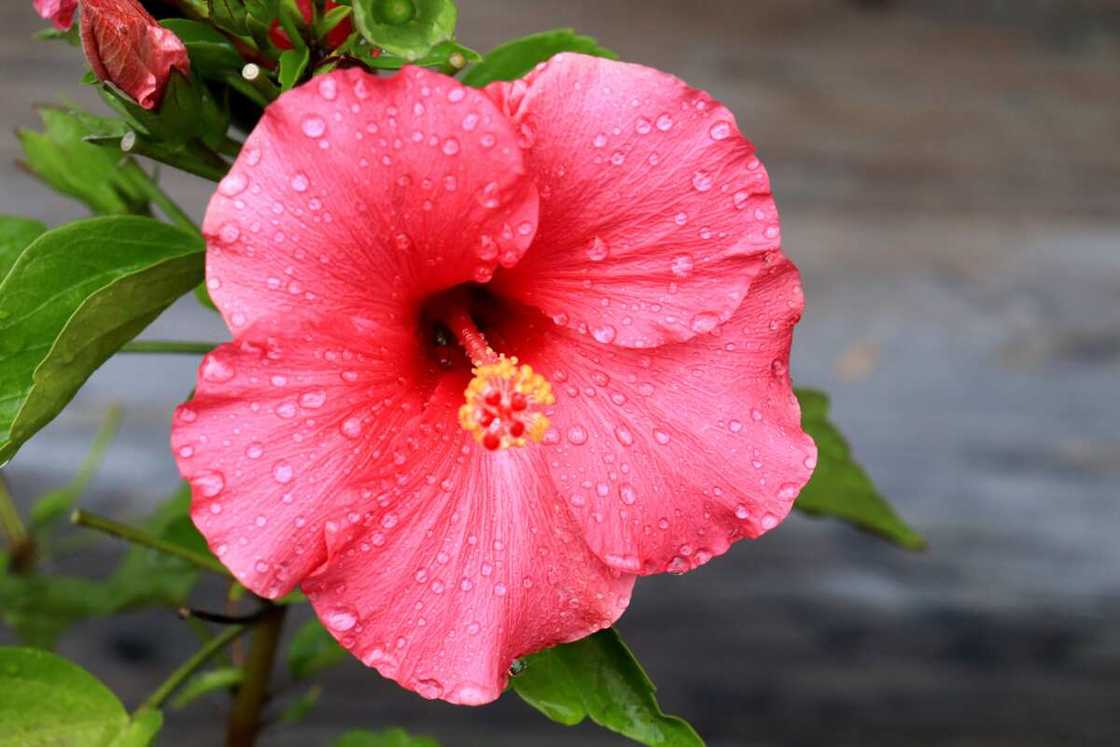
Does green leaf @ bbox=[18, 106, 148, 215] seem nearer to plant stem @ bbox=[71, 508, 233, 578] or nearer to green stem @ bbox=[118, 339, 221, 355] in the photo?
green stem @ bbox=[118, 339, 221, 355]

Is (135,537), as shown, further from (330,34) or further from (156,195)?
(330,34)

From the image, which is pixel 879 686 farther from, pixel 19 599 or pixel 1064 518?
pixel 19 599

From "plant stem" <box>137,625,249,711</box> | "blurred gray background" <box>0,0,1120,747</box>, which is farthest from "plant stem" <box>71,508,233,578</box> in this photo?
"blurred gray background" <box>0,0,1120,747</box>

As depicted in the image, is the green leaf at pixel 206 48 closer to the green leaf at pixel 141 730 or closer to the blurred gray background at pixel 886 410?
the green leaf at pixel 141 730

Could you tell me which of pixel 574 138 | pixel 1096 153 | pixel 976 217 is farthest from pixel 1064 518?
pixel 574 138

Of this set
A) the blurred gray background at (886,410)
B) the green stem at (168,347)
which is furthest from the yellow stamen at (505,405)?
the blurred gray background at (886,410)

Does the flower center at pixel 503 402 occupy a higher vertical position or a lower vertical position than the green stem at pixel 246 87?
lower

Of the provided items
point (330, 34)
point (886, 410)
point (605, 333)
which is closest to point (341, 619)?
point (605, 333)
